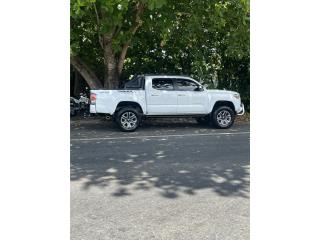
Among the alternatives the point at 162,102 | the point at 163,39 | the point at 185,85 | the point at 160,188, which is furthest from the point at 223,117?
the point at 160,188

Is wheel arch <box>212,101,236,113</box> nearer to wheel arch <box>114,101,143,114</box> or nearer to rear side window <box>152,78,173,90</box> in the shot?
rear side window <box>152,78,173,90</box>

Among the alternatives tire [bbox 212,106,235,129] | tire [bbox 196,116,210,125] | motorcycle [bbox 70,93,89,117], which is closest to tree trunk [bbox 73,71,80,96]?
motorcycle [bbox 70,93,89,117]

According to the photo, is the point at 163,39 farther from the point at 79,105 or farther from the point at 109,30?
the point at 79,105

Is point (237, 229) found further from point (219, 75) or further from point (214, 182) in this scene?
point (219, 75)

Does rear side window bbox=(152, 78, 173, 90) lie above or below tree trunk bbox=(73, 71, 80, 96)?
below

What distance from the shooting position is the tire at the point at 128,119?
35.3ft

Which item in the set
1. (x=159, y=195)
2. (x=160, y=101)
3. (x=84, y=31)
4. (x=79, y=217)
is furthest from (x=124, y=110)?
(x=79, y=217)

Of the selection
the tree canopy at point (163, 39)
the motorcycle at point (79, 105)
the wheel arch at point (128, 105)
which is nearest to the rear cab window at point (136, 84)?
the wheel arch at point (128, 105)

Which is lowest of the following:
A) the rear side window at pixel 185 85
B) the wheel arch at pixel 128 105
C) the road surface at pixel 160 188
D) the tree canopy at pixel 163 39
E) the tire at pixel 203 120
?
the road surface at pixel 160 188

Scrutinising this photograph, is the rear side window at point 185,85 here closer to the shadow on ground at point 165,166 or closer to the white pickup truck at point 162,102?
the white pickup truck at point 162,102

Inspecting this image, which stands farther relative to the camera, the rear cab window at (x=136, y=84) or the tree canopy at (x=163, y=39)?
the tree canopy at (x=163, y=39)

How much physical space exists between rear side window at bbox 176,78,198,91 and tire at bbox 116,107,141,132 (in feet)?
5.41

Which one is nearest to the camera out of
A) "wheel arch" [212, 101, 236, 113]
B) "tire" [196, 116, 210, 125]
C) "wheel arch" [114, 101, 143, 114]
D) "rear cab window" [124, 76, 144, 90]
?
"wheel arch" [114, 101, 143, 114]

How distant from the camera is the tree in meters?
11.2
